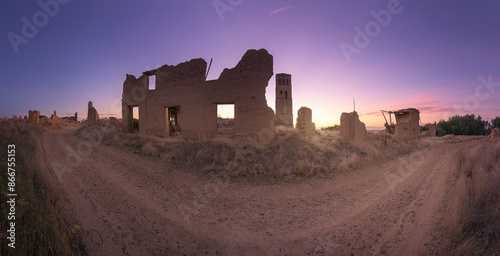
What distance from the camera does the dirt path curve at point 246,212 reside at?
3.50 meters

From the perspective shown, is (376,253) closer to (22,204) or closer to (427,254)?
(427,254)

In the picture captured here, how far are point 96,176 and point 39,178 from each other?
2.32 metres

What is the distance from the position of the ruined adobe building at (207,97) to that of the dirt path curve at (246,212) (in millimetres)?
4335

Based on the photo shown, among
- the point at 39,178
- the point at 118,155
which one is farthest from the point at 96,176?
the point at 118,155

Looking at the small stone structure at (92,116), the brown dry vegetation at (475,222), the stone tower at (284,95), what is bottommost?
the brown dry vegetation at (475,222)

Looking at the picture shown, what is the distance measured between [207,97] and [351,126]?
9.52 metres

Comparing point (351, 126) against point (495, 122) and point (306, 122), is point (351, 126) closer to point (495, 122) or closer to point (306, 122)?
point (306, 122)

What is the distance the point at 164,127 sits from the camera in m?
13.0

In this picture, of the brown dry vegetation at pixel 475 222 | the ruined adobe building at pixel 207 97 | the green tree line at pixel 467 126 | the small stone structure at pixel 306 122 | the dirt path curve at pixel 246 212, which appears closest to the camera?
the brown dry vegetation at pixel 475 222

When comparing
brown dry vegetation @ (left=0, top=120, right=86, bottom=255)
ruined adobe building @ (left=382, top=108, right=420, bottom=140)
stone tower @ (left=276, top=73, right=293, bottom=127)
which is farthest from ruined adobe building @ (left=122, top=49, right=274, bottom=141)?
stone tower @ (left=276, top=73, right=293, bottom=127)

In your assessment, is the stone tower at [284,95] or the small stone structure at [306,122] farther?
the stone tower at [284,95]

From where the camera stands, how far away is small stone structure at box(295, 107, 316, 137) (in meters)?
15.6

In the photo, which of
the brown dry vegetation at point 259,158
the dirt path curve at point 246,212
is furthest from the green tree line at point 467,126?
the dirt path curve at point 246,212

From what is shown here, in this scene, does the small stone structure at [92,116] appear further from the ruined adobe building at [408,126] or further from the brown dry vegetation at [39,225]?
the ruined adobe building at [408,126]
